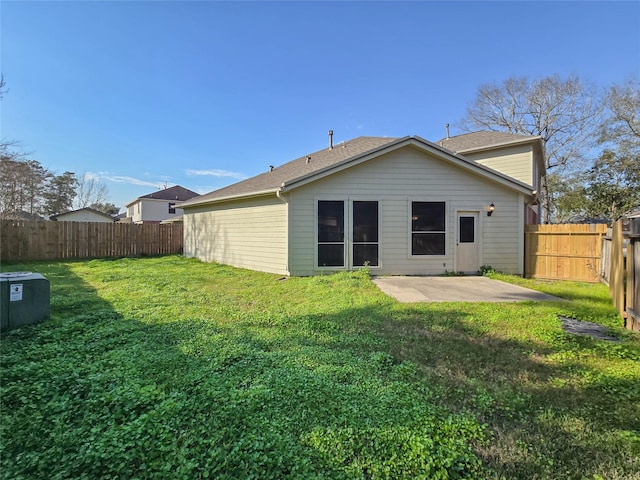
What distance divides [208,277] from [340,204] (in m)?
4.41

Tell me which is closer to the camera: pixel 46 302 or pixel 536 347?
pixel 536 347

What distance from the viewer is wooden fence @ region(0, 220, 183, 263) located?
1234 cm

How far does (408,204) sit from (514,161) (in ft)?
25.0

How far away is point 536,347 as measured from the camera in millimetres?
3670

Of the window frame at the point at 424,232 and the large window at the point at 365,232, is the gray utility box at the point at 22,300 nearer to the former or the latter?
the large window at the point at 365,232

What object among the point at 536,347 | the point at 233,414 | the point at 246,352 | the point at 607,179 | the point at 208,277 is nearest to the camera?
the point at 233,414

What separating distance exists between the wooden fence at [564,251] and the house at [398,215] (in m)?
0.41

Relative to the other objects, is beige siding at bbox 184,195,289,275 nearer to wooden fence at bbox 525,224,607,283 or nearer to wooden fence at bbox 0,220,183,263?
wooden fence at bbox 0,220,183,263

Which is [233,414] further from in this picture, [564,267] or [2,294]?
[564,267]

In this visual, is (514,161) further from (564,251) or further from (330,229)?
(330,229)

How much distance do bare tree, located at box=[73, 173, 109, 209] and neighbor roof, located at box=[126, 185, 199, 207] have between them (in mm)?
7315

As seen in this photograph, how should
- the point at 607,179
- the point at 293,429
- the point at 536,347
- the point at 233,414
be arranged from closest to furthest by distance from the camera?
the point at 293,429 → the point at 233,414 → the point at 536,347 → the point at 607,179

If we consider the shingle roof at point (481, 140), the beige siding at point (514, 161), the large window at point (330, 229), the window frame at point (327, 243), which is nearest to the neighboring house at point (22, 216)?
the window frame at point (327, 243)

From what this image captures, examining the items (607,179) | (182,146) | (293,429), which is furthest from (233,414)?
(607,179)
